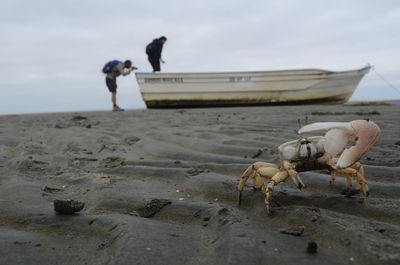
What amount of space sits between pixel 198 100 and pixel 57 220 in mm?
13170

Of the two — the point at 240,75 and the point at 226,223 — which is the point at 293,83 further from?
the point at 226,223

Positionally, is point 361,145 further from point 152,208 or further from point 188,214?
point 152,208

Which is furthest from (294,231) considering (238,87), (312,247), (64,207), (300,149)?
(238,87)

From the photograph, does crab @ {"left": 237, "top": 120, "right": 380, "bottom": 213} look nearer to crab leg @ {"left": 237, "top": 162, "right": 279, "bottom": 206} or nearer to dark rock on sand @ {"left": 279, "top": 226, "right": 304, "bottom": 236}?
crab leg @ {"left": 237, "top": 162, "right": 279, "bottom": 206}

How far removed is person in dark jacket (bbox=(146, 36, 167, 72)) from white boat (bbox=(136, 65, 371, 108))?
1.60 ft

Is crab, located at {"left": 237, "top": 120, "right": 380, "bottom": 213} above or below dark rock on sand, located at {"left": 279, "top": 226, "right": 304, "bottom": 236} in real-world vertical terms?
above

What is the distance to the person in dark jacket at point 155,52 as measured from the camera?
14.2 meters

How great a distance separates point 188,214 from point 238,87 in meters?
12.9

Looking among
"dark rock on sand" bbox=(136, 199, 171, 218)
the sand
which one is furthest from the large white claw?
"dark rock on sand" bbox=(136, 199, 171, 218)

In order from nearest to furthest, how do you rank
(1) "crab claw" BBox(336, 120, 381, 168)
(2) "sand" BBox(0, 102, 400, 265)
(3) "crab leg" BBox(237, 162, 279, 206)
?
(2) "sand" BBox(0, 102, 400, 265) < (1) "crab claw" BBox(336, 120, 381, 168) < (3) "crab leg" BBox(237, 162, 279, 206)

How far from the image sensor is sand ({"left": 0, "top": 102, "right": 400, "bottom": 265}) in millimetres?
1614

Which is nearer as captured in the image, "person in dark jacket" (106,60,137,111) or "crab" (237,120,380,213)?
"crab" (237,120,380,213)

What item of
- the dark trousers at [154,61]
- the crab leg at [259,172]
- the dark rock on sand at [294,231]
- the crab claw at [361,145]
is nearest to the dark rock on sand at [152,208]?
the crab leg at [259,172]

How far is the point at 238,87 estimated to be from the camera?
14727 millimetres
